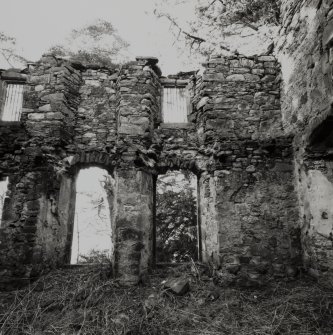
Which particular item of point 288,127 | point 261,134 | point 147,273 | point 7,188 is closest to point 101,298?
point 147,273

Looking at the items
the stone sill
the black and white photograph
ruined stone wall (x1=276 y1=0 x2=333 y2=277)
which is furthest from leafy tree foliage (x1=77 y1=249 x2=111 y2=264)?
ruined stone wall (x1=276 y1=0 x2=333 y2=277)

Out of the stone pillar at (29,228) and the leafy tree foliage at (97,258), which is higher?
the stone pillar at (29,228)

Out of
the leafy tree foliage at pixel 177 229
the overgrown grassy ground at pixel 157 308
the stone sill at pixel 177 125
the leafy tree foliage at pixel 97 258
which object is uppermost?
the stone sill at pixel 177 125

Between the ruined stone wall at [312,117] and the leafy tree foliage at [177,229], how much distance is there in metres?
3.24

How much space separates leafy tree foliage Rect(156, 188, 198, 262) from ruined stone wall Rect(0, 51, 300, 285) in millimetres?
2155

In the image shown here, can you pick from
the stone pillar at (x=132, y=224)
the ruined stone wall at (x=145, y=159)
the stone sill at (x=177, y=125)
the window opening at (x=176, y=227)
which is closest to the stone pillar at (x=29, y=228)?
the ruined stone wall at (x=145, y=159)

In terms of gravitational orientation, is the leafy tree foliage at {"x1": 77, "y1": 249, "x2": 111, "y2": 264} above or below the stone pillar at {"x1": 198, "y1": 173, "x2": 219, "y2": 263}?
below

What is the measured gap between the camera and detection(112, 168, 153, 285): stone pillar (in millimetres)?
4656

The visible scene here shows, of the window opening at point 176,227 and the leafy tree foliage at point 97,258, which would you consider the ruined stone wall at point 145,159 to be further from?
the window opening at point 176,227

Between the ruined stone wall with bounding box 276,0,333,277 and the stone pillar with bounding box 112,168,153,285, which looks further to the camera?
the stone pillar with bounding box 112,168,153,285

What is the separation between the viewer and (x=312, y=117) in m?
4.37

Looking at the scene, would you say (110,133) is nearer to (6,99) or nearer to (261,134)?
(6,99)

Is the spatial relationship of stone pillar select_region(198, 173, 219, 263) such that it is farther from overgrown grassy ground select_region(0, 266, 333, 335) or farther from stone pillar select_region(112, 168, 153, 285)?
stone pillar select_region(112, 168, 153, 285)

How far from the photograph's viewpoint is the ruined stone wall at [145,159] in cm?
471
